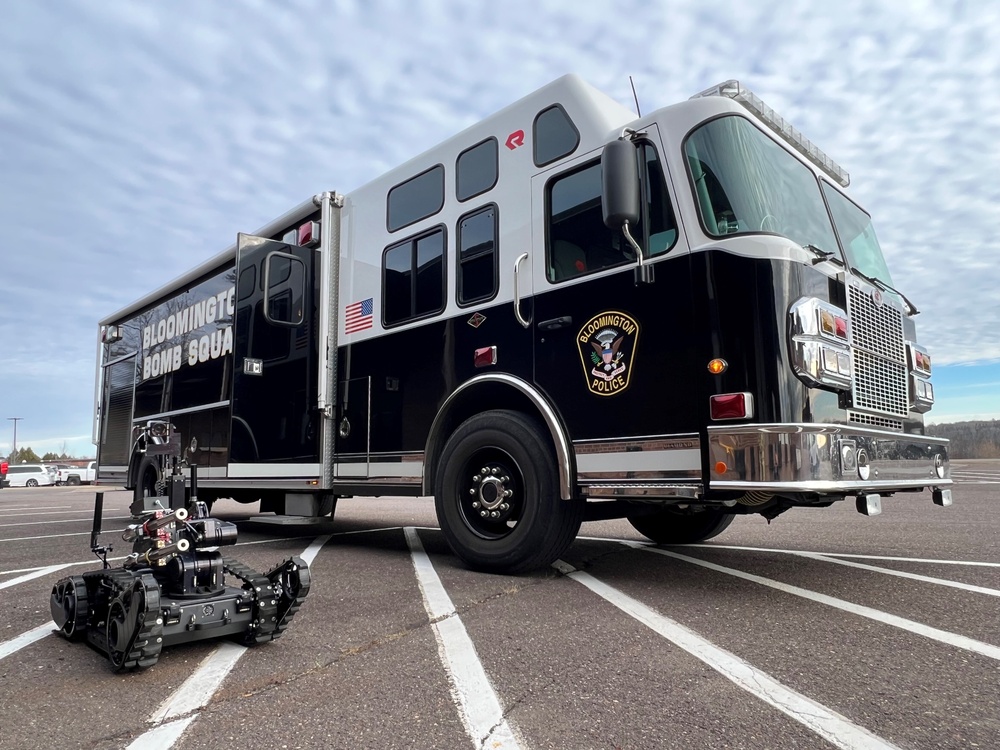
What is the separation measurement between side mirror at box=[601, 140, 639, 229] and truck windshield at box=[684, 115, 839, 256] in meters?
0.39

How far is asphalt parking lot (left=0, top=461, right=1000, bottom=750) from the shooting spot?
90.2 inches

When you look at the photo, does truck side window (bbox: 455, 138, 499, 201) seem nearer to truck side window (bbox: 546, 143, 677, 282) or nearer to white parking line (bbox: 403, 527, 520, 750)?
truck side window (bbox: 546, 143, 677, 282)

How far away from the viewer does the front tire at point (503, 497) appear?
459 centimetres

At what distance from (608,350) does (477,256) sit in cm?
156

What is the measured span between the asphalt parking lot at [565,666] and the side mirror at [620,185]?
2273 millimetres

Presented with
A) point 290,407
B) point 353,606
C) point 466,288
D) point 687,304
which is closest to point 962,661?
point 687,304

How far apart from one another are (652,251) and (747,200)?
24.9 inches

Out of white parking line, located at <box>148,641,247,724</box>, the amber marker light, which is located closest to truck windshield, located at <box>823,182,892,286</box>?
the amber marker light

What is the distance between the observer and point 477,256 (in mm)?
5516

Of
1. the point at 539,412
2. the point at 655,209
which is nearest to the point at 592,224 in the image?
the point at 655,209

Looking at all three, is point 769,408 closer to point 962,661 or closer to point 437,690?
point 962,661

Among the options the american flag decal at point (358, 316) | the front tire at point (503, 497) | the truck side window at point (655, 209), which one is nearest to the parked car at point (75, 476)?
the american flag decal at point (358, 316)

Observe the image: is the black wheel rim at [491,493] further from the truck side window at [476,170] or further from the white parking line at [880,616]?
the truck side window at [476,170]

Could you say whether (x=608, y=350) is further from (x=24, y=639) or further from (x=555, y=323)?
(x=24, y=639)
